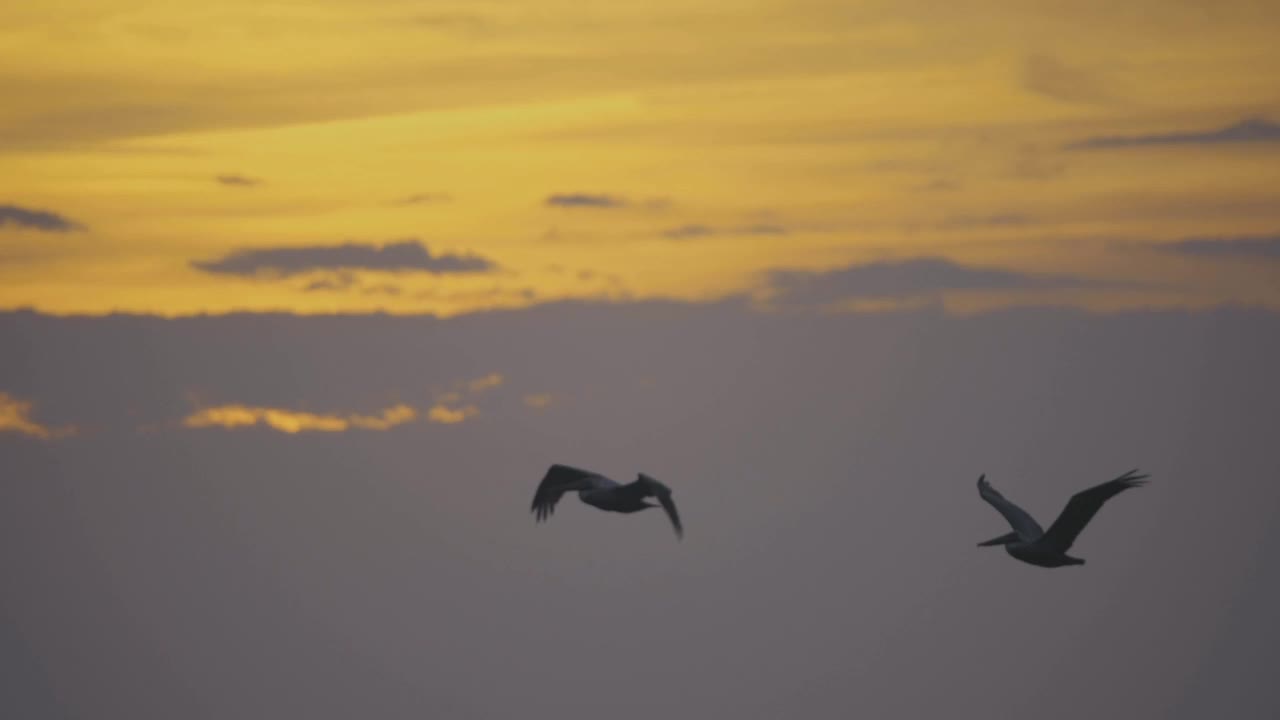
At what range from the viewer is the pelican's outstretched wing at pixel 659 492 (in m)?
78.0

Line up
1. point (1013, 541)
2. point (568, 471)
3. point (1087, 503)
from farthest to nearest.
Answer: point (568, 471) → point (1013, 541) → point (1087, 503)

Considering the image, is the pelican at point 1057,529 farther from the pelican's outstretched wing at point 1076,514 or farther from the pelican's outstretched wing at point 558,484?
the pelican's outstretched wing at point 558,484

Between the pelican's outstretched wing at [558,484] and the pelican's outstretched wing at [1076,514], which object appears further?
the pelican's outstretched wing at [558,484]

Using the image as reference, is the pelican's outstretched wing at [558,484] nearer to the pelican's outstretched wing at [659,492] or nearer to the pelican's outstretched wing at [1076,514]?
the pelican's outstretched wing at [659,492]

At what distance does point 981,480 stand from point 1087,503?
10578 mm

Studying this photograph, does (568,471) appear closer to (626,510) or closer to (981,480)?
(626,510)

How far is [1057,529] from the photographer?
80188 mm

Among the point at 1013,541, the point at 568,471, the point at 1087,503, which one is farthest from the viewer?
the point at 568,471

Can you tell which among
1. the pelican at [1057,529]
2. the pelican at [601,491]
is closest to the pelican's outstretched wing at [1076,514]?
the pelican at [1057,529]

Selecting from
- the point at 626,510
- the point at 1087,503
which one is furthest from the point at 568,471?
the point at 1087,503

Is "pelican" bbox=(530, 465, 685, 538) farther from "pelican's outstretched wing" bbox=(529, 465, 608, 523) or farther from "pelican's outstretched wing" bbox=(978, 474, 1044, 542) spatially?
"pelican's outstretched wing" bbox=(978, 474, 1044, 542)

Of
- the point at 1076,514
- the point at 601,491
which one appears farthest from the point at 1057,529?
the point at 601,491

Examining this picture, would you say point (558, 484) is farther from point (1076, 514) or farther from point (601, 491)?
point (1076, 514)

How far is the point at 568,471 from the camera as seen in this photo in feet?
311
